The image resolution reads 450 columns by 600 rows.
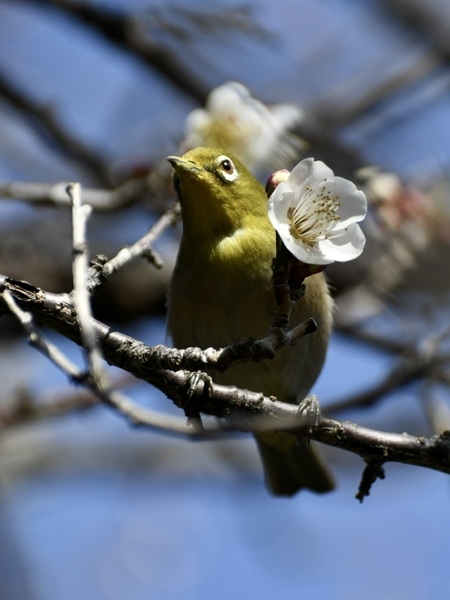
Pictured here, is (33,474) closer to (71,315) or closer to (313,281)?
(313,281)

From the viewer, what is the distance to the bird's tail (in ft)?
19.3

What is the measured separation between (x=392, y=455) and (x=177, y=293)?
5.86 ft

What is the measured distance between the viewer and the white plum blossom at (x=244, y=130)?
206 inches

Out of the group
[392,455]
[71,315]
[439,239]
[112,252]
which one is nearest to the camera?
[71,315]

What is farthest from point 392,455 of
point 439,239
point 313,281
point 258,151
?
point 439,239

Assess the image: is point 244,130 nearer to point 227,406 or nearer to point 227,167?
point 227,167

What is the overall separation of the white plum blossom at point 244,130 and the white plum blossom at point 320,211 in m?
2.01

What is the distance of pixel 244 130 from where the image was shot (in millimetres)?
5324

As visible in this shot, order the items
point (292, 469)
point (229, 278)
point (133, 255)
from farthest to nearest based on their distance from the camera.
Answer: point (292, 469)
point (229, 278)
point (133, 255)

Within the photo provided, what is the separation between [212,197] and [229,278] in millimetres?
512

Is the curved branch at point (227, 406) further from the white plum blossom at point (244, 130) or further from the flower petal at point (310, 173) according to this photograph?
the white plum blossom at point (244, 130)

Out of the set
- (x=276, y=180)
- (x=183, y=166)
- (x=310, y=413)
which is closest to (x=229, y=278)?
(x=183, y=166)

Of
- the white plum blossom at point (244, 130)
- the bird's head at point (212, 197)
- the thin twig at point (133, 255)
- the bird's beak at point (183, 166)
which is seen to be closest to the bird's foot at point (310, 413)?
the thin twig at point (133, 255)

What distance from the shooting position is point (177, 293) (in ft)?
15.6
